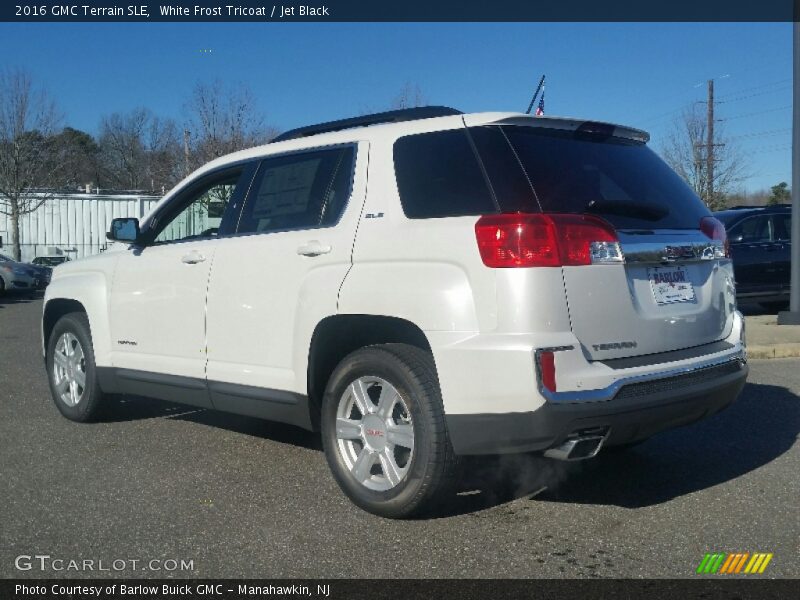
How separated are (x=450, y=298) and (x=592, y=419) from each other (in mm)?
805

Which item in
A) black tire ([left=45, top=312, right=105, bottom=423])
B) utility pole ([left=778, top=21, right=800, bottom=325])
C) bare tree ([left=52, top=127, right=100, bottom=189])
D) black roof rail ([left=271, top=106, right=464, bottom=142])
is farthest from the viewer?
bare tree ([left=52, top=127, right=100, bottom=189])

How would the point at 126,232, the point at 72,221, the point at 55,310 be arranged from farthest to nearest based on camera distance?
the point at 72,221
the point at 55,310
the point at 126,232

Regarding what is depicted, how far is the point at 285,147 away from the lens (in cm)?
512

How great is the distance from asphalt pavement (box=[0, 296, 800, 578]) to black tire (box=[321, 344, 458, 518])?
0.12 metres

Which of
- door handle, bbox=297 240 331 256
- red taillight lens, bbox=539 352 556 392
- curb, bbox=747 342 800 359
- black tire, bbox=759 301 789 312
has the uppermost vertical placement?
door handle, bbox=297 240 331 256

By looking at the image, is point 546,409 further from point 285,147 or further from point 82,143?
point 82,143

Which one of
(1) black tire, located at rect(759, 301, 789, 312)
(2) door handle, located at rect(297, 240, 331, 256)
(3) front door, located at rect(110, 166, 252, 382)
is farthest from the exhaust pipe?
(1) black tire, located at rect(759, 301, 789, 312)

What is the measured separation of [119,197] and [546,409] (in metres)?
45.2

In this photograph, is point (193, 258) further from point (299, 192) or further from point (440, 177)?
point (440, 177)

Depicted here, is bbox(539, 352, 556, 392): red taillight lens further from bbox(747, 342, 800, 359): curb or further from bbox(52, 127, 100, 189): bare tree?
bbox(52, 127, 100, 189): bare tree

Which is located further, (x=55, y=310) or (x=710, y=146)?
(x=710, y=146)

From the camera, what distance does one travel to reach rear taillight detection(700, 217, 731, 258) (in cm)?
452

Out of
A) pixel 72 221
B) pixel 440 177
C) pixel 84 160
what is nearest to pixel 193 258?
pixel 440 177

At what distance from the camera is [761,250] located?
45.3 ft
